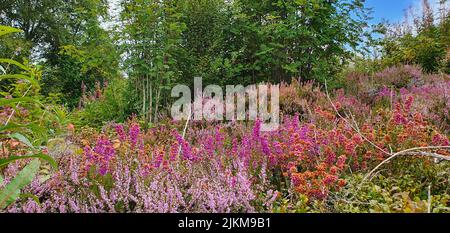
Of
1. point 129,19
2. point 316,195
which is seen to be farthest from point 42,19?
point 316,195

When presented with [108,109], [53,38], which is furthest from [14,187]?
[53,38]

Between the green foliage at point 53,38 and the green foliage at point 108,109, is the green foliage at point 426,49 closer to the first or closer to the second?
the green foliage at point 108,109

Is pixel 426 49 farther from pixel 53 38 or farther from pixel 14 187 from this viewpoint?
pixel 53 38

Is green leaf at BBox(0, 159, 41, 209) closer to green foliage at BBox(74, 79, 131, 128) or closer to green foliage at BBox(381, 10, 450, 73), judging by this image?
green foliage at BBox(74, 79, 131, 128)

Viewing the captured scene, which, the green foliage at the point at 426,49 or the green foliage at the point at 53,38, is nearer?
the green foliage at the point at 426,49

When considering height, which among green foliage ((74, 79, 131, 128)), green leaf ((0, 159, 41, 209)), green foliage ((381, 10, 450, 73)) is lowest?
green leaf ((0, 159, 41, 209))

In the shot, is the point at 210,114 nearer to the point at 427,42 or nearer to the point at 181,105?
the point at 181,105

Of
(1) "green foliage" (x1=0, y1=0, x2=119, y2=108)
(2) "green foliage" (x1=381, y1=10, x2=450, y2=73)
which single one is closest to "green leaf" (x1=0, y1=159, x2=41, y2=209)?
(2) "green foliage" (x1=381, y1=10, x2=450, y2=73)

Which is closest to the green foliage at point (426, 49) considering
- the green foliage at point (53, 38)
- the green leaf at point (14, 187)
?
the green foliage at point (53, 38)

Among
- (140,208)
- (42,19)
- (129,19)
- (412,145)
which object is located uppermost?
(42,19)

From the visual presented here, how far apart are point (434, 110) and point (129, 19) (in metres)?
4.86
